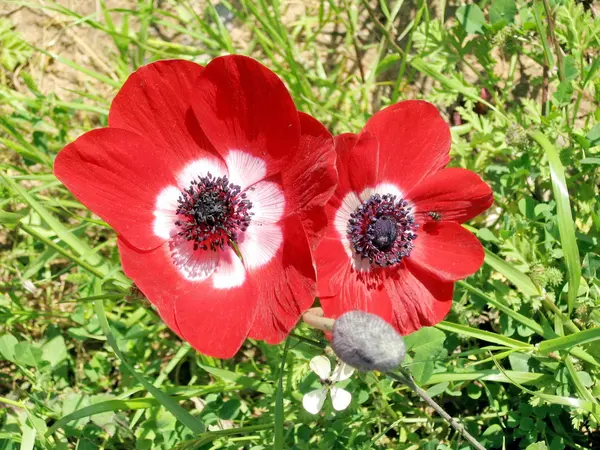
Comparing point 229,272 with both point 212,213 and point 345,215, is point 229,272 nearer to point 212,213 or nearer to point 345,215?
point 212,213

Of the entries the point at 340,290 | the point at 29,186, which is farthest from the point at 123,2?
the point at 340,290

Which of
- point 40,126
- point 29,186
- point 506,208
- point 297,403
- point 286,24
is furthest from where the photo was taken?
point 286,24

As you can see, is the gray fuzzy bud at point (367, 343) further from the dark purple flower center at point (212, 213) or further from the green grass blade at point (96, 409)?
the green grass blade at point (96, 409)

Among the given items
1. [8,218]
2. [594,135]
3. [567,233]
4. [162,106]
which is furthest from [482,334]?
[8,218]

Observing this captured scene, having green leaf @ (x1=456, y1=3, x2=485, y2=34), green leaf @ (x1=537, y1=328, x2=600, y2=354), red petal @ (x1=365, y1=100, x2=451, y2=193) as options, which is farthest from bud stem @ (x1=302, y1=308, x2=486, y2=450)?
green leaf @ (x1=456, y1=3, x2=485, y2=34)

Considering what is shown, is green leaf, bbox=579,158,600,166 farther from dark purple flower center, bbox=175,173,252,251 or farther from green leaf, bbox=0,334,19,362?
green leaf, bbox=0,334,19,362

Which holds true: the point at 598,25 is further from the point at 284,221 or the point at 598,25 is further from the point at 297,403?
the point at 297,403
